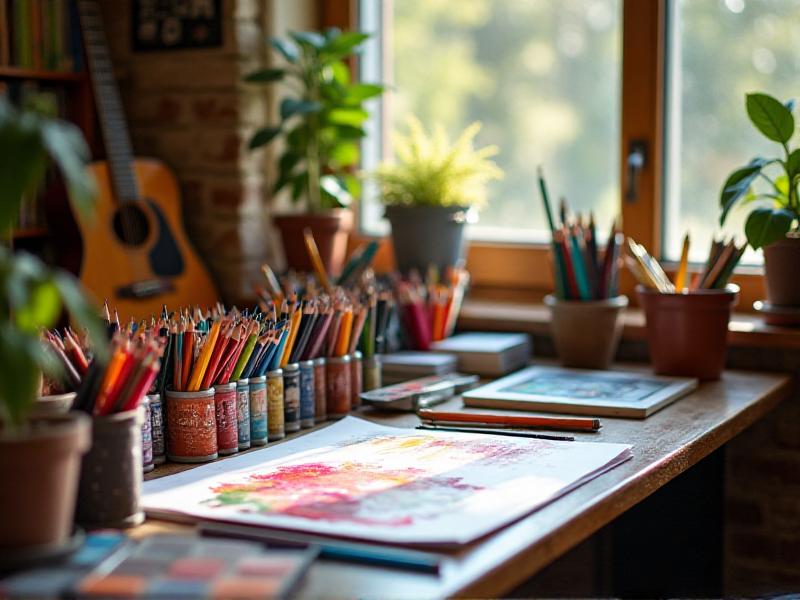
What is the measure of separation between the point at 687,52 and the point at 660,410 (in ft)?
2.97

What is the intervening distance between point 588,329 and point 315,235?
2.28 ft

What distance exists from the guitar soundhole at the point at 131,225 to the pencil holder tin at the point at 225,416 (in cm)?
108

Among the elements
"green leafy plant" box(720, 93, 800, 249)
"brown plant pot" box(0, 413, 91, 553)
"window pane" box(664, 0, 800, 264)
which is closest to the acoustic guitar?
"window pane" box(664, 0, 800, 264)

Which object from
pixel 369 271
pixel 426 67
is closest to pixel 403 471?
pixel 369 271

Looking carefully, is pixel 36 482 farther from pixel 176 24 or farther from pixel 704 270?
pixel 176 24

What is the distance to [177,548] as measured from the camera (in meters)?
1.06

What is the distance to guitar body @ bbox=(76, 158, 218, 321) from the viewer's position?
2381mm

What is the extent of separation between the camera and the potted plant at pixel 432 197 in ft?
7.64

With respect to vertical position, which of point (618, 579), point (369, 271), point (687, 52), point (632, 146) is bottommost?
point (618, 579)

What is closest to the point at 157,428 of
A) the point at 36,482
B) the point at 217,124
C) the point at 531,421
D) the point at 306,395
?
the point at 306,395

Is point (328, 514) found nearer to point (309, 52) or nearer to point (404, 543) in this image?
point (404, 543)

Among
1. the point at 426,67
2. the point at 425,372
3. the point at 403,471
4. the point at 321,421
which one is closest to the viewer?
the point at 403,471

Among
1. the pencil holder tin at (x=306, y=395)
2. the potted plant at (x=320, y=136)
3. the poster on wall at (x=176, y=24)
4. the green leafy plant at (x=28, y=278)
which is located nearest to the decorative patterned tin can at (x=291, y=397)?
the pencil holder tin at (x=306, y=395)

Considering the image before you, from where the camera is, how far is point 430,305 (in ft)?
7.11
